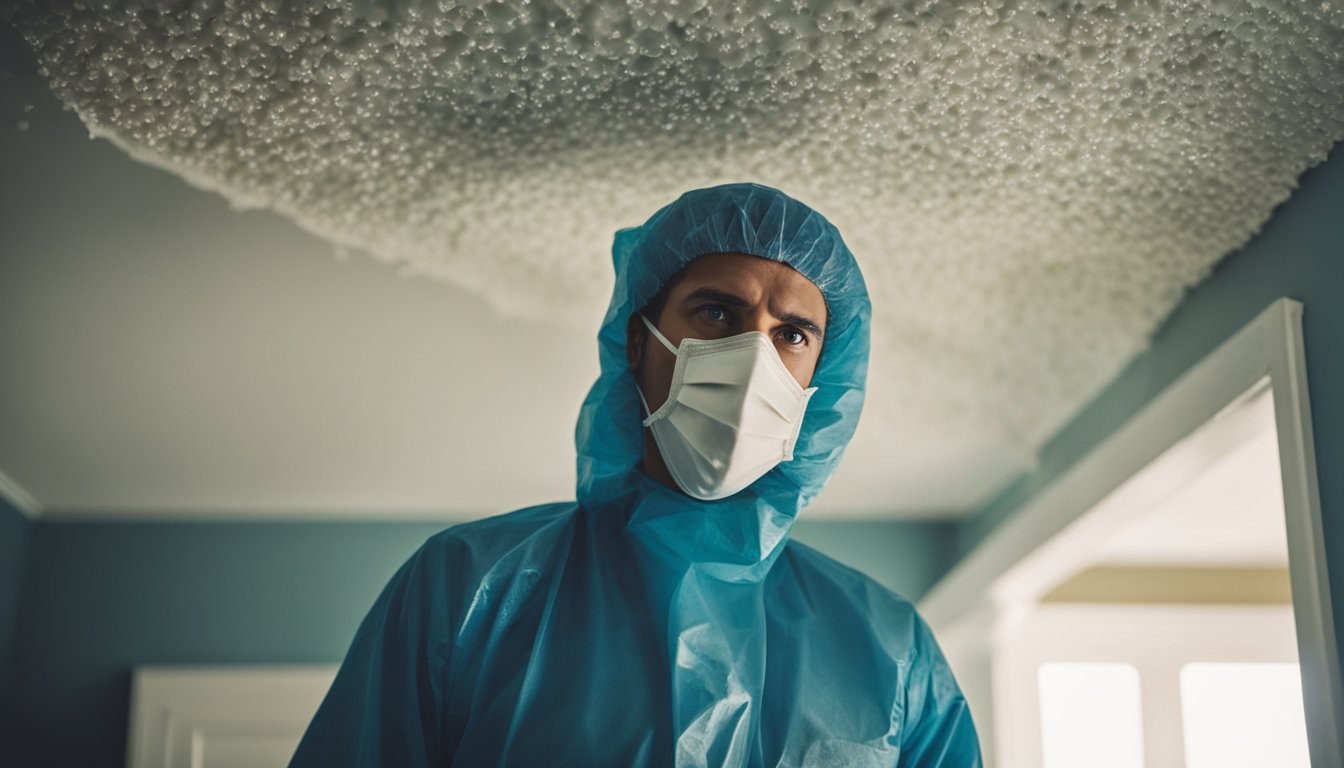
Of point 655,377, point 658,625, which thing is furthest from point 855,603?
point 655,377

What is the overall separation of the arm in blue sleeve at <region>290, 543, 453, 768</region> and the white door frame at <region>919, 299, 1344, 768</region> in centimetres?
104

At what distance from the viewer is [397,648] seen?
139 cm

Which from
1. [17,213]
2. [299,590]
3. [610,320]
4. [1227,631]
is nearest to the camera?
[610,320]

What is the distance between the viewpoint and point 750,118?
1.62 m

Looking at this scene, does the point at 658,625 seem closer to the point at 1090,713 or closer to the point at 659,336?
the point at 659,336

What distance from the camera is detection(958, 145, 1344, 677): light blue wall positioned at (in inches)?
61.2

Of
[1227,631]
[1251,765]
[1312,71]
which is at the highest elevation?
[1312,71]

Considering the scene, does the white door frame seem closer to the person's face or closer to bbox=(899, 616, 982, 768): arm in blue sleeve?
bbox=(899, 616, 982, 768): arm in blue sleeve

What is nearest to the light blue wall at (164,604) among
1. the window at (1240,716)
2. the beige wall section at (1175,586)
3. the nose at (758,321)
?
the beige wall section at (1175,586)

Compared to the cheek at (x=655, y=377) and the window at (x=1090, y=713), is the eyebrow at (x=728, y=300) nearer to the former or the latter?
the cheek at (x=655, y=377)

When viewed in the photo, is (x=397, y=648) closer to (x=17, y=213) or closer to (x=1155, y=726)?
(x=17, y=213)

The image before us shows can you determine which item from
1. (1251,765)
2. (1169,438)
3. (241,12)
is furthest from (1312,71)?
(1251,765)

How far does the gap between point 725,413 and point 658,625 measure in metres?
0.26

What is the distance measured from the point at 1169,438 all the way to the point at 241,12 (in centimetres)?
154
